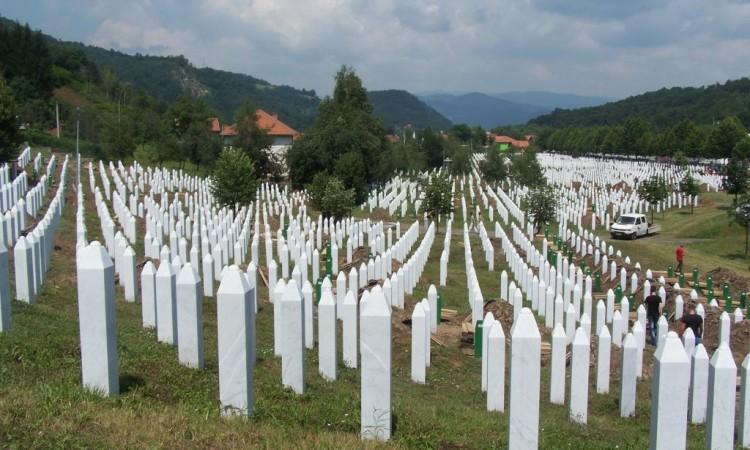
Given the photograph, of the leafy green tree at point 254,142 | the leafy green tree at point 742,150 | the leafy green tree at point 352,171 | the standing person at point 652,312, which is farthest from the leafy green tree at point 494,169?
the standing person at point 652,312

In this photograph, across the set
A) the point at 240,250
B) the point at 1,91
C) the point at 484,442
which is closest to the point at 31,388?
the point at 484,442

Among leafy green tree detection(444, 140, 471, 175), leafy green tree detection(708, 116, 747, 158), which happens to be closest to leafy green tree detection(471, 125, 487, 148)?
leafy green tree detection(708, 116, 747, 158)

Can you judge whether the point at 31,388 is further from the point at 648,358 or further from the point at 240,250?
the point at 240,250

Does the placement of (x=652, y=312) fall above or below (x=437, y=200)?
below

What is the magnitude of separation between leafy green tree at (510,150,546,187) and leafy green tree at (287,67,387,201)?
12.0m

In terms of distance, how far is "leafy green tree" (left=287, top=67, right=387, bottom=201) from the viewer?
50.3m

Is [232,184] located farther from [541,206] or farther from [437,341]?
[437,341]

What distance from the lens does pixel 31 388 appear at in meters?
4.73

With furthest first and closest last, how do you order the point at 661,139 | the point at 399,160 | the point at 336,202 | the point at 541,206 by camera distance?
1. the point at 661,139
2. the point at 399,160
3. the point at 336,202
4. the point at 541,206

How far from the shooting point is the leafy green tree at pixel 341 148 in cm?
5034

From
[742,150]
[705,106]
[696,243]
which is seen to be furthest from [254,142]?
[705,106]

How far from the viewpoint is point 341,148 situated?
5312cm

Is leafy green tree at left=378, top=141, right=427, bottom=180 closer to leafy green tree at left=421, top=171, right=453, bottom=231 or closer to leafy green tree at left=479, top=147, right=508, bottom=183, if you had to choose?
leafy green tree at left=479, top=147, right=508, bottom=183

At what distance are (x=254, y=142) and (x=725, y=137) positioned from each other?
5543cm
